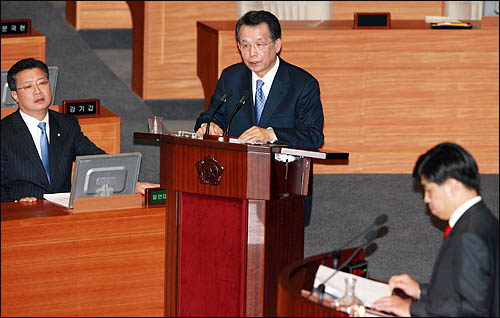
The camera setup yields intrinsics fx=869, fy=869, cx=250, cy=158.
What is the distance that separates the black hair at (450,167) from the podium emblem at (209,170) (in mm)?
923

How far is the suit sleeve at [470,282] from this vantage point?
113 inches

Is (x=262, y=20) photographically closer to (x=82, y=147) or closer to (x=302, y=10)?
(x=82, y=147)

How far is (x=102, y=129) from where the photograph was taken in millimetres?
5902

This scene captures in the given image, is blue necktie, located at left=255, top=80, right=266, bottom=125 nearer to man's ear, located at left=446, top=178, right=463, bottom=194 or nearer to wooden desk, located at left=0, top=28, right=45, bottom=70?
man's ear, located at left=446, top=178, right=463, bottom=194

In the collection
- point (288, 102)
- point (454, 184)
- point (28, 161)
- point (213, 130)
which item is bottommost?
point (28, 161)

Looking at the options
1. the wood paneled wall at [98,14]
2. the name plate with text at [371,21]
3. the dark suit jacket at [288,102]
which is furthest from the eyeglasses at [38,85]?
the wood paneled wall at [98,14]

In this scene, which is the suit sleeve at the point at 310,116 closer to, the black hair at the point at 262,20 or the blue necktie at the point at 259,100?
the blue necktie at the point at 259,100

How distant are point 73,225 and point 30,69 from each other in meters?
1.07

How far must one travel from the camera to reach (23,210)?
396cm

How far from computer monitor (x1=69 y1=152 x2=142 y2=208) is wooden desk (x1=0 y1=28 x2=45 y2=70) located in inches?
137

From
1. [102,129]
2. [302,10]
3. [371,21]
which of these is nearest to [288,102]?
[102,129]

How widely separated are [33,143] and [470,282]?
2.50m

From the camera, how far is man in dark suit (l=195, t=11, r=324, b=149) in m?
4.05

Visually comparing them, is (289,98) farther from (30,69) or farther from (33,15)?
(33,15)
